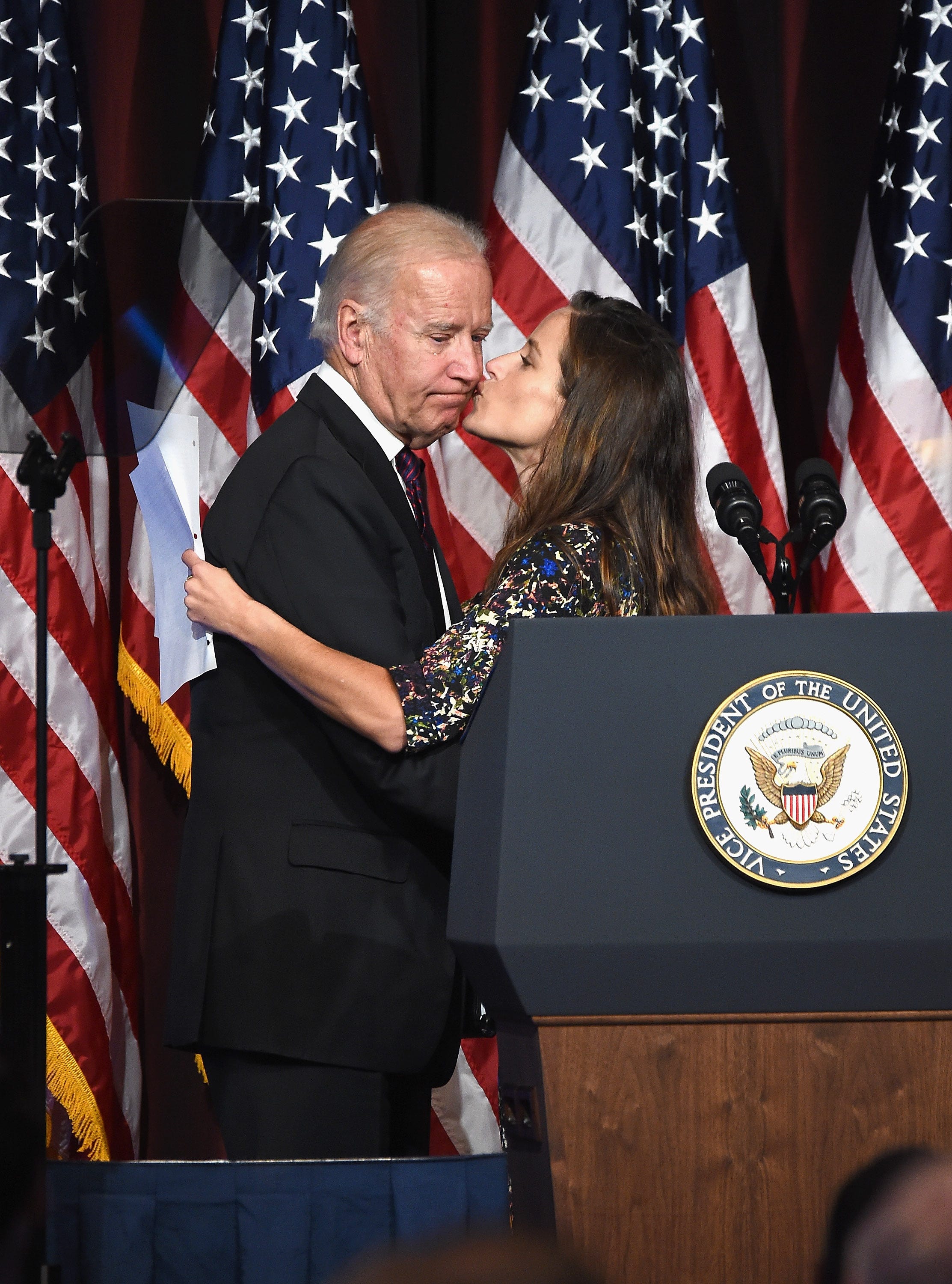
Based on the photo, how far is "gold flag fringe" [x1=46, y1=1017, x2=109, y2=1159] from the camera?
352 cm

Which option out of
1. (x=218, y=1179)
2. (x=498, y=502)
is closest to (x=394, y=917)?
(x=218, y=1179)

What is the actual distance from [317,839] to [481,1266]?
1569 mm

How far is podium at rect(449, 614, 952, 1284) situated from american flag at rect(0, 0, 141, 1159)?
2238 mm

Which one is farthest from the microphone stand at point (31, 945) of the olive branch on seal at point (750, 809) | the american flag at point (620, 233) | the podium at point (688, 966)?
the american flag at point (620, 233)

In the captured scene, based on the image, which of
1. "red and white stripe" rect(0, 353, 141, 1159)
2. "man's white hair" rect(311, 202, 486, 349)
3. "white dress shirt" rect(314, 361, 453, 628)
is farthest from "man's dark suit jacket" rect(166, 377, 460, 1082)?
"red and white stripe" rect(0, 353, 141, 1159)

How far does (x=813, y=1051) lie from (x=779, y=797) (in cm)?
26

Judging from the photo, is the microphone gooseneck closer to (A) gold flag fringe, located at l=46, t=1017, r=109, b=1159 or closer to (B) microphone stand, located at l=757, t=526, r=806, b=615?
(B) microphone stand, located at l=757, t=526, r=806, b=615

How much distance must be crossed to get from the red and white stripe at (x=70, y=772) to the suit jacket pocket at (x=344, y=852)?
155 cm

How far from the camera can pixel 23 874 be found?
1.79m

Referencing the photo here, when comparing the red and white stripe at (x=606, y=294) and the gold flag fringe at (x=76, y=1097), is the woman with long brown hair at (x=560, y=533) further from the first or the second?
the gold flag fringe at (x=76, y=1097)

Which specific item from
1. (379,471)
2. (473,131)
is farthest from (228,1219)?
(473,131)

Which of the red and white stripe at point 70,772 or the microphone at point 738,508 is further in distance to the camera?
the red and white stripe at point 70,772

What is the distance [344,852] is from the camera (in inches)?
87.0

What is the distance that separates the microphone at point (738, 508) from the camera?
229 centimetres
